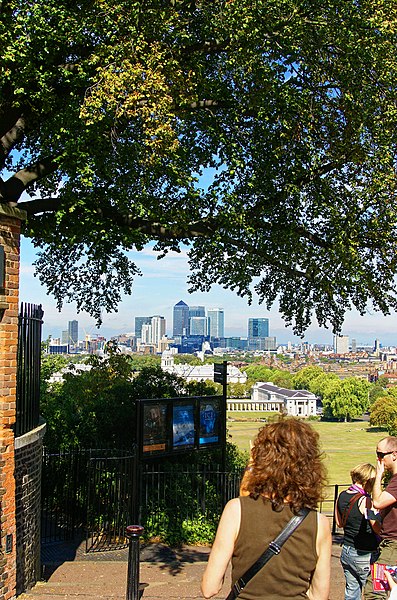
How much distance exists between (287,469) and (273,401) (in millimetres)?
114107

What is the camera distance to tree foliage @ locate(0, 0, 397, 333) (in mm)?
10711

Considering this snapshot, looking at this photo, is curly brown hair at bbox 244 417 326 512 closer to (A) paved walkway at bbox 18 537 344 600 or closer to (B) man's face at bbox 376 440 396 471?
(B) man's face at bbox 376 440 396 471

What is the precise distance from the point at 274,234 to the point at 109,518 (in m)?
6.09

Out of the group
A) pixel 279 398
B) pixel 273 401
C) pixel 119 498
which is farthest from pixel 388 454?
pixel 273 401

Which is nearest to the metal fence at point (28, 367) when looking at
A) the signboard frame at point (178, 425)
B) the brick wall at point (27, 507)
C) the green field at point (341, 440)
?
the brick wall at point (27, 507)

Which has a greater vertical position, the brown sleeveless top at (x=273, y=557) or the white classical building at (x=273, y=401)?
the brown sleeveless top at (x=273, y=557)

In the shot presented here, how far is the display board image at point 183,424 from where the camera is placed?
13.7 m

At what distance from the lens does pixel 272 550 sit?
3021 millimetres

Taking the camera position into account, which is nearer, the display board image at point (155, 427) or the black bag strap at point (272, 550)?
the black bag strap at point (272, 550)

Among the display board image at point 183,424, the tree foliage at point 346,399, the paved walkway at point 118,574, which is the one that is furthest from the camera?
the tree foliage at point 346,399

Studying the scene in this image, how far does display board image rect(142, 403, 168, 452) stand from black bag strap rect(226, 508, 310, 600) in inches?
398

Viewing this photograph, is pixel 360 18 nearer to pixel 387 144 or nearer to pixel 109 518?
pixel 387 144

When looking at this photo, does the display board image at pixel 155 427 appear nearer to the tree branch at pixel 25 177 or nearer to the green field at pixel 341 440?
the tree branch at pixel 25 177

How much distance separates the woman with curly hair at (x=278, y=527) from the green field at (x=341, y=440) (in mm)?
61610
